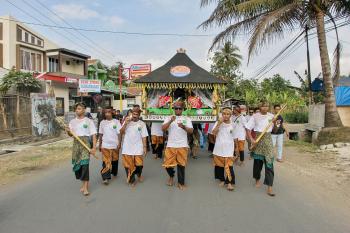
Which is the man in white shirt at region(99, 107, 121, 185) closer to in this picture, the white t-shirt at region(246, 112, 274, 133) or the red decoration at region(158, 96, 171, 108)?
the white t-shirt at region(246, 112, 274, 133)

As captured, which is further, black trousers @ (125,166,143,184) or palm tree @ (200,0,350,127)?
palm tree @ (200,0,350,127)

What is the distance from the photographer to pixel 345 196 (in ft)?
21.7

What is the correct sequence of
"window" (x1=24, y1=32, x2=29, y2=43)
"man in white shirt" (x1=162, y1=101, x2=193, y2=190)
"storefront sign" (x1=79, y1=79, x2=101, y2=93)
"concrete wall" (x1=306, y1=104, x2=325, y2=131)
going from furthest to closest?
1. "window" (x1=24, y1=32, x2=29, y2=43)
2. "storefront sign" (x1=79, y1=79, x2=101, y2=93)
3. "concrete wall" (x1=306, y1=104, x2=325, y2=131)
4. "man in white shirt" (x1=162, y1=101, x2=193, y2=190)

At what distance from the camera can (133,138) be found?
24.0 feet

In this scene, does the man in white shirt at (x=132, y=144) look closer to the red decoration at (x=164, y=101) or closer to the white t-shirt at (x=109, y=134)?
the white t-shirt at (x=109, y=134)

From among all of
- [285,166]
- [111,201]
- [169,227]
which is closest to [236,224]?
[169,227]

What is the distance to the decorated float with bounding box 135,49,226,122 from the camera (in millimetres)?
11039

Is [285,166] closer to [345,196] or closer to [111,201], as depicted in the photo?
[345,196]

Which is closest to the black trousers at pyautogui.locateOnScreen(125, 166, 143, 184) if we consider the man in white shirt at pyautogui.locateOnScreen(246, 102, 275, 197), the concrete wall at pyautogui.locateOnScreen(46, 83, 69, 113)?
the man in white shirt at pyautogui.locateOnScreen(246, 102, 275, 197)

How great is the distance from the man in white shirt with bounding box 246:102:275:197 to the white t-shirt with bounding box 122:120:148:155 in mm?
2067

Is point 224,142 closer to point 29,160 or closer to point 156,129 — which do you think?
point 156,129

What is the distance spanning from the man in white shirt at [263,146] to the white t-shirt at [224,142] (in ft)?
1.20

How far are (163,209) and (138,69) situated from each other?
30.6m

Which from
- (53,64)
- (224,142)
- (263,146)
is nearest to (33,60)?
(53,64)
